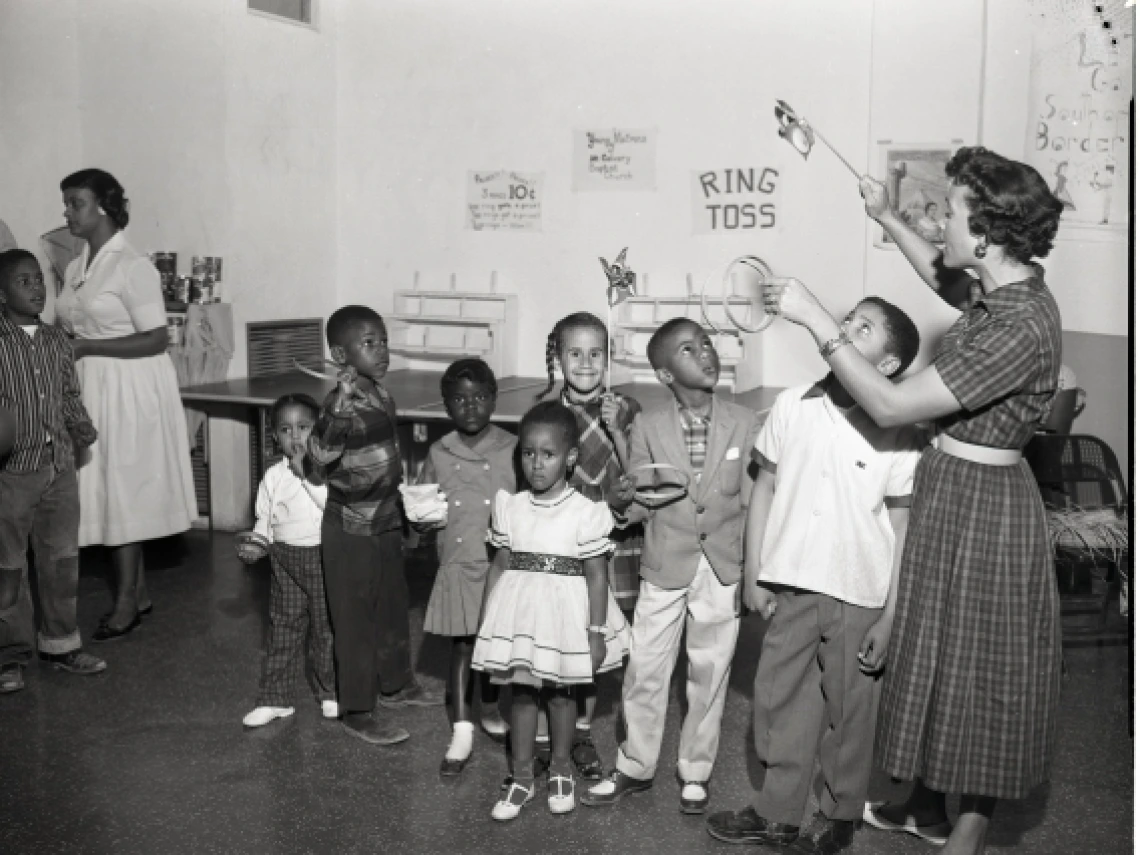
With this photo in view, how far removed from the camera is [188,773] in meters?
3.60

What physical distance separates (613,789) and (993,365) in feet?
5.02

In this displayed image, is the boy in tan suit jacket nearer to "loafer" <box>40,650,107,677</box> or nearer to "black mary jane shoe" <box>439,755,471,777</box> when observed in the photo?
"black mary jane shoe" <box>439,755,471,777</box>

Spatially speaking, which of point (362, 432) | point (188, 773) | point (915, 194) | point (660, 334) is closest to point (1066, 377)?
point (915, 194)

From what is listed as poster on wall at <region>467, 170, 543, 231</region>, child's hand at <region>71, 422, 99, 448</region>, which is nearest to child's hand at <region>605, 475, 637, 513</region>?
child's hand at <region>71, 422, 99, 448</region>

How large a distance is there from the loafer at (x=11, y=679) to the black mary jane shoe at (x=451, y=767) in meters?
1.59

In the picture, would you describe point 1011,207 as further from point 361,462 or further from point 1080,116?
point 1080,116

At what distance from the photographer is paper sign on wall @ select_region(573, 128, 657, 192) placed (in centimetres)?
613

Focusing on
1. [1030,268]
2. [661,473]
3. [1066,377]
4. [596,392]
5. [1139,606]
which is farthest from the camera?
[1066,377]

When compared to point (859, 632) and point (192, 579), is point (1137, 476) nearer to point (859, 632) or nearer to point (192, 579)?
point (859, 632)

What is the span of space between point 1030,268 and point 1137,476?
749mm

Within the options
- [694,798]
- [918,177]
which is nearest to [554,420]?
[694,798]

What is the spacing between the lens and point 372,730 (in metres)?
3.88

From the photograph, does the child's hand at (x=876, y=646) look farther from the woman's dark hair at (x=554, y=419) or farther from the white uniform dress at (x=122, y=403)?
the white uniform dress at (x=122, y=403)

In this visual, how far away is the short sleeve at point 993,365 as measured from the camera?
263cm
